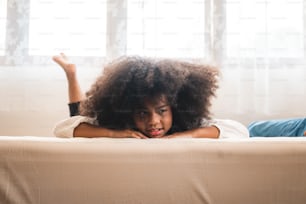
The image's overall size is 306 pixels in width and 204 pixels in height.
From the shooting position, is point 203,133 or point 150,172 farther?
point 203,133

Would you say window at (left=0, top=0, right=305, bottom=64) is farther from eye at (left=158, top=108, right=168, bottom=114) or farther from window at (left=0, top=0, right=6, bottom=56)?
eye at (left=158, top=108, right=168, bottom=114)

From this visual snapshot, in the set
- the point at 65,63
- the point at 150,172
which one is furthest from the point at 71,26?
the point at 150,172

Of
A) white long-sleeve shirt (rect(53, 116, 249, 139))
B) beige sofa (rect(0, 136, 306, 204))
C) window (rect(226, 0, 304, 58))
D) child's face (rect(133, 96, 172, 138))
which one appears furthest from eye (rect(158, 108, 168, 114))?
window (rect(226, 0, 304, 58))

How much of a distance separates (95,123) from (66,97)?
26cm

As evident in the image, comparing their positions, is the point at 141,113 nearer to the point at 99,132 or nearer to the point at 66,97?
the point at 99,132

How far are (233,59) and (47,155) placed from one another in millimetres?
A: 681

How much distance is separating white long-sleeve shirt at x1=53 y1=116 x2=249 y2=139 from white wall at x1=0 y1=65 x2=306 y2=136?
0.59 ft

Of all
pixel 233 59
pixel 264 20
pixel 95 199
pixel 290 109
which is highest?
pixel 264 20

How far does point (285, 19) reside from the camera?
1.16 m

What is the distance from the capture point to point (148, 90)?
33.2 inches

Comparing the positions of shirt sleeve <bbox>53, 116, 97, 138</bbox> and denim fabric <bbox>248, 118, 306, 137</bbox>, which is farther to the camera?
denim fabric <bbox>248, 118, 306, 137</bbox>

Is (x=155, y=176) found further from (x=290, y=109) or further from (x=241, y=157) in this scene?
(x=290, y=109)

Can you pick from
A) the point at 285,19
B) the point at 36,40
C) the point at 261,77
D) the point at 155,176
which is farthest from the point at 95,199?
the point at 285,19

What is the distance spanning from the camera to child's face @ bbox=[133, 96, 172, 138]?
0.85 metres
